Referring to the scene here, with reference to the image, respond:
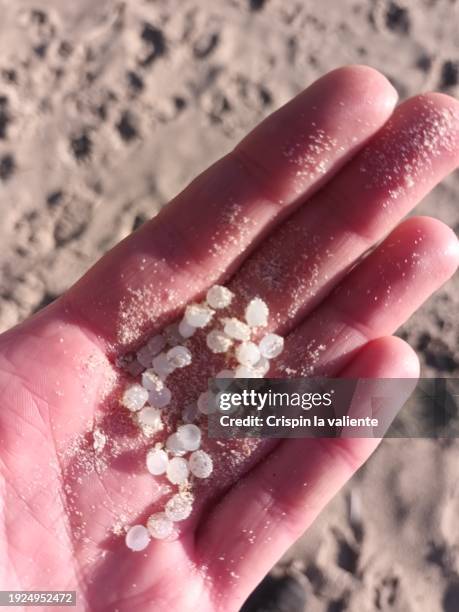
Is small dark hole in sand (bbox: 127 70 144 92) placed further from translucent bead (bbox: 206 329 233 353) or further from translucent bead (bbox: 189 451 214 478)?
translucent bead (bbox: 189 451 214 478)

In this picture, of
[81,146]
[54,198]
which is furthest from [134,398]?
[81,146]

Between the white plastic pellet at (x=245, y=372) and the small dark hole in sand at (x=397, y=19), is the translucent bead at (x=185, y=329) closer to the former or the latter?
the white plastic pellet at (x=245, y=372)

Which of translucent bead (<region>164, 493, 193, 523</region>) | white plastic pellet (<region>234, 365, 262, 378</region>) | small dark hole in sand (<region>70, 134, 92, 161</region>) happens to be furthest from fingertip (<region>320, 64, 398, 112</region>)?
translucent bead (<region>164, 493, 193, 523</region>)

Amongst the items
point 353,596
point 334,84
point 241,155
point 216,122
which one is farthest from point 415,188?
point 353,596

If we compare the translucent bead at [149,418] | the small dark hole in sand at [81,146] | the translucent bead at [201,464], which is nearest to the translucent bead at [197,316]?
the translucent bead at [149,418]

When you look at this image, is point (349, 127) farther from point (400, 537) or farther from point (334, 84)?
point (400, 537)
